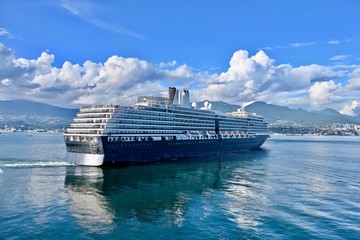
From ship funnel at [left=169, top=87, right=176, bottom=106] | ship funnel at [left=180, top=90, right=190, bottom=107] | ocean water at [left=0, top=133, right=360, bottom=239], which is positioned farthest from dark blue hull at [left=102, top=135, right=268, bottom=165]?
ship funnel at [left=169, top=87, right=176, bottom=106]

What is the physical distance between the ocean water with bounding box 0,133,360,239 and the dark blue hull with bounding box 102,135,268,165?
4.97 m

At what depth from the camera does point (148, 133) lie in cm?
7469

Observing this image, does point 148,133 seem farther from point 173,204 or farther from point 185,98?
point 173,204

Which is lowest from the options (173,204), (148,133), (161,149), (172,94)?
(173,204)

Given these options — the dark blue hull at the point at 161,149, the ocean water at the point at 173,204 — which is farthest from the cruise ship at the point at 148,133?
the ocean water at the point at 173,204

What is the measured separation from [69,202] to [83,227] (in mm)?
9866

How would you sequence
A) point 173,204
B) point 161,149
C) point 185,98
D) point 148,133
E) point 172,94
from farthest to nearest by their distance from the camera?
point 185,98
point 172,94
point 161,149
point 148,133
point 173,204

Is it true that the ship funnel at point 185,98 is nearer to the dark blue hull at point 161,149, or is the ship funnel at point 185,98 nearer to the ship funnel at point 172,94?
the ship funnel at point 172,94

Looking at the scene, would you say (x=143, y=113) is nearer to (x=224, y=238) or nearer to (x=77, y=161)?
(x=77, y=161)

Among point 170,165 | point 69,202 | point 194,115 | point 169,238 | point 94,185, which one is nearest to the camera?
point 169,238

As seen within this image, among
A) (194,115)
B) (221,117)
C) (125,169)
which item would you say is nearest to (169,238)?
(125,169)

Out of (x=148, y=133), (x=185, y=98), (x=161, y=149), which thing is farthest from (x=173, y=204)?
(x=185, y=98)

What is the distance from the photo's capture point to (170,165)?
71.0 m

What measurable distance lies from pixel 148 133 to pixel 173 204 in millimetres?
38004
